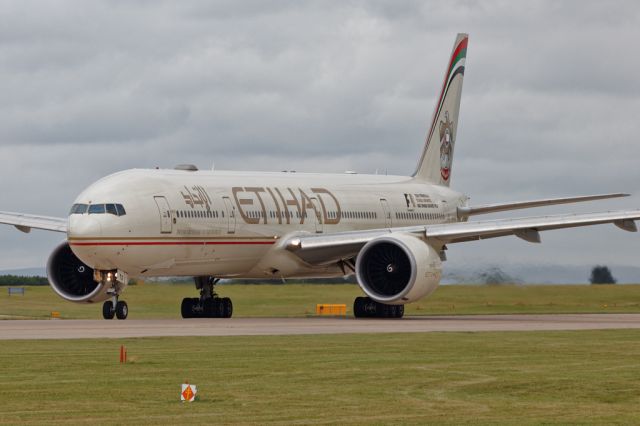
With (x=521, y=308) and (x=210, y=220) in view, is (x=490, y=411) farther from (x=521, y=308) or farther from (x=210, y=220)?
(x=521, y=308)

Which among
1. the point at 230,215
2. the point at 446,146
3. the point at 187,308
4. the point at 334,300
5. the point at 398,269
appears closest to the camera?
the point at 398,269

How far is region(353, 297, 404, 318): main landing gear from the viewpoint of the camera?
41.7m

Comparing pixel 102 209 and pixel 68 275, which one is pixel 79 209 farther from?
pixel 68 275

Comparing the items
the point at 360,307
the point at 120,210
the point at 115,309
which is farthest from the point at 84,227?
the point at 360,307

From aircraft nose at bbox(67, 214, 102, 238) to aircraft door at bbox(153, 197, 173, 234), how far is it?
2138 mm

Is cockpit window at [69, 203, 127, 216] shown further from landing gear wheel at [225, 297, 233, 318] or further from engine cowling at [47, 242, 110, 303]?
landing gear wheel at [225, 297, 233, 318]

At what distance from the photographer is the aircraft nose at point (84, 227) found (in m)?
36.7

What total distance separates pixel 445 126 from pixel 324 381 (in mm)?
35692

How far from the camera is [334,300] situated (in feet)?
173

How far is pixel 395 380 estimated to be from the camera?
19406mm

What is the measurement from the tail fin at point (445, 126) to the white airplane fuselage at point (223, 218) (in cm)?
336

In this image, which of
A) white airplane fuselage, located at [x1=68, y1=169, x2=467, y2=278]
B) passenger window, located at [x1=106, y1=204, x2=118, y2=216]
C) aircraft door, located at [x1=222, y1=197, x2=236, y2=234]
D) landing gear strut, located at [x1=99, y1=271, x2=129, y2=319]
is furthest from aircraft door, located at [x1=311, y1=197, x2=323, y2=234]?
passenger window, located at [x1=106, y1=204, x2=118, y2=216]

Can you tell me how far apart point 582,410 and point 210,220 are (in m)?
24.8

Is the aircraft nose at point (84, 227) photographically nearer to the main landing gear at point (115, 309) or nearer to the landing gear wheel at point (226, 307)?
the main landing gear at point (115, 309)
